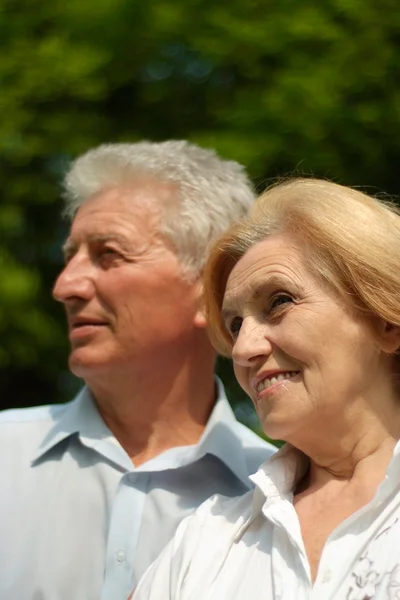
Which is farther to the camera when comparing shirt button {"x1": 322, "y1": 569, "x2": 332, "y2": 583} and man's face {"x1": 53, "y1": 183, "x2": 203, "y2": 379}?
man's face {"x1": 53, "y1": 183, "x2": 203, "y2": 379}

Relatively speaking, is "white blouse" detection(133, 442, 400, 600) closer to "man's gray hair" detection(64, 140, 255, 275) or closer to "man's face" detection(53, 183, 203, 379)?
"man's face" detection(53, 183, 203, 379)

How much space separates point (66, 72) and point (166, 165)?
33.0 inches

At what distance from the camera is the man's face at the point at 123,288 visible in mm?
3049

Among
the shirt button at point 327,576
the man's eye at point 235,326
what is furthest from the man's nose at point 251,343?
the shirt button at point 327,576

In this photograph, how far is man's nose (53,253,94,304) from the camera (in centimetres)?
308

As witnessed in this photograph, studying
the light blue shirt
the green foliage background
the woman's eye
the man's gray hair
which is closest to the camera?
the woman's eye

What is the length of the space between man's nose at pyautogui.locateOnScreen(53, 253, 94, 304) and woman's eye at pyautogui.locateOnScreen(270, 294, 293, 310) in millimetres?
952

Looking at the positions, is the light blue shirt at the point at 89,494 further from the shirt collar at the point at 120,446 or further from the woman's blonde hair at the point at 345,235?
the woman's blonde hair at the point at 345,235

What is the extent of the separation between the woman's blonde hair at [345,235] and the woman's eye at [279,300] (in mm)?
81

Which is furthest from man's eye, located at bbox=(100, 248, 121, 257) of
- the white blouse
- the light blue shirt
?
the white blouse

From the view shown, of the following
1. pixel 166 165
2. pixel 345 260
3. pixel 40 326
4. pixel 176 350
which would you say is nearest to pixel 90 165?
pixel 166 165

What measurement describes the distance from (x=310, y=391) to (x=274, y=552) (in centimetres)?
32

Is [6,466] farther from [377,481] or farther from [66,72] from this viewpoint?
[66,72]

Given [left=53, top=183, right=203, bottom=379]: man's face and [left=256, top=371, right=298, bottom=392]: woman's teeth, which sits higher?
[left=256, top=371, right=298, bottom=392]: woman's teeth
